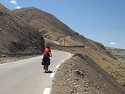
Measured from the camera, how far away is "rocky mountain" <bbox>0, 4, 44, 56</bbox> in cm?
4927

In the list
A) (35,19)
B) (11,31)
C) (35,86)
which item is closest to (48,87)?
(35,86)

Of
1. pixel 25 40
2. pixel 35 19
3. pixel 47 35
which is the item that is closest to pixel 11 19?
pixel 25 40

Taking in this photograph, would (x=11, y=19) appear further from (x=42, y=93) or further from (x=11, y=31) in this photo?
(x=42, y=93)

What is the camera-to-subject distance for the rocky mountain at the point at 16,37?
4927cm

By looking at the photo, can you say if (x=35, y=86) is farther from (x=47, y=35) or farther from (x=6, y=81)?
(x=47, y=35)

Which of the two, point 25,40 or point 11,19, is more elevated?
point 11,19

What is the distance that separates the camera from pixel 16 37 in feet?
185

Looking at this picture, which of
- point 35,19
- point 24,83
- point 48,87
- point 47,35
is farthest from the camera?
point 35,19

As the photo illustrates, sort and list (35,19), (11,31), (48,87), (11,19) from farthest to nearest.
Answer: (35,19)
(11,19)
(11,31)
(48,87)

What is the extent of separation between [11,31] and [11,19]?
7.57 meters

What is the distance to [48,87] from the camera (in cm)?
1250

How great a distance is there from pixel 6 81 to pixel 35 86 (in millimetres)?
1931

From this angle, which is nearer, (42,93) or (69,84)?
(42,93)

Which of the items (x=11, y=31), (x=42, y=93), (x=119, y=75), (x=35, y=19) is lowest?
(x=119, y=75)
